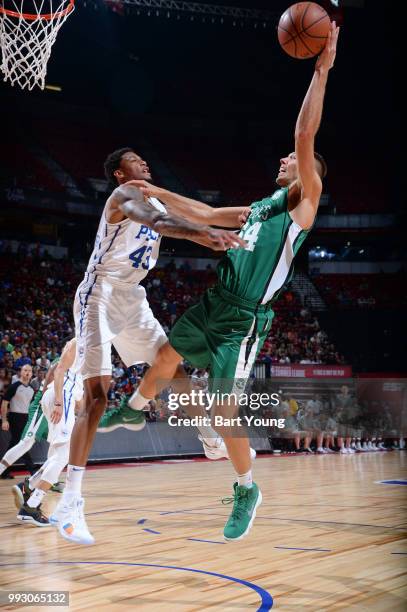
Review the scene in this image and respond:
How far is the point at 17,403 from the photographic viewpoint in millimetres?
9648

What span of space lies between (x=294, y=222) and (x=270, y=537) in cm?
263

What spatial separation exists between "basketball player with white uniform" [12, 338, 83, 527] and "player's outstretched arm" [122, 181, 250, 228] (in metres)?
1.71

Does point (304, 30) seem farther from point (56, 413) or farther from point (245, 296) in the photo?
point (56, 413)

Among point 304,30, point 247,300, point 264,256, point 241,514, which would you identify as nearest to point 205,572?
point 241,514

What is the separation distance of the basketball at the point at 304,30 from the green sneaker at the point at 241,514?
2.57 meters

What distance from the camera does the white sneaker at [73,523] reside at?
408 cm

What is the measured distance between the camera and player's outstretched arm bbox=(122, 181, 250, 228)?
14.3ft

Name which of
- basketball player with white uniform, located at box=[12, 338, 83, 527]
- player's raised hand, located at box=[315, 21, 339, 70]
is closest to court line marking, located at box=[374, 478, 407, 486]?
basketball player with white uniform, located at box=[12, 338, 83, 527]

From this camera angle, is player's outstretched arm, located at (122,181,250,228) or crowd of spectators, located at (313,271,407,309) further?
crowd of spectators, located at (313,271,407,309)

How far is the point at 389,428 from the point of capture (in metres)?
18.0

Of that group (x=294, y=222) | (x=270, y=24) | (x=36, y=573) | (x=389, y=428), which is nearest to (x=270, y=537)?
(x=36, y=573)

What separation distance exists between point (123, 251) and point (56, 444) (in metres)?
2.33

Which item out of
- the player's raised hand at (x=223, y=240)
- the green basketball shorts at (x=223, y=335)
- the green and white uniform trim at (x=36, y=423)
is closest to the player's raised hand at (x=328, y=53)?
the player's raised hand at (x=223, y=240)

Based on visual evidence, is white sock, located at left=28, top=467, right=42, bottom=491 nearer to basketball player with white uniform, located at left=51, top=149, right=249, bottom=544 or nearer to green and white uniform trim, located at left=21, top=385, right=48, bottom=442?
green and white uniform trim, located at left=21, top=385, right=48, bottom=442
